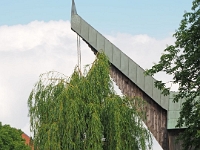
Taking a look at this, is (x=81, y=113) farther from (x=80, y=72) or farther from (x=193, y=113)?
(x=193, y=113)

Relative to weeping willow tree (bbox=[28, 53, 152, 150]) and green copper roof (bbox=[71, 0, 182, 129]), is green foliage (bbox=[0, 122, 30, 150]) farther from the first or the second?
weeping willow tree (bbox=[28, 53, 152, 150])

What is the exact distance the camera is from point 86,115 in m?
18.3

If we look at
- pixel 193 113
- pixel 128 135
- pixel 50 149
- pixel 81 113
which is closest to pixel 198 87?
pixel 193 113

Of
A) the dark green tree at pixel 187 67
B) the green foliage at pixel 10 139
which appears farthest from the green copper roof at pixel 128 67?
the green foliage at pixel 10 139

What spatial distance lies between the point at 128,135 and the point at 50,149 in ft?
8.73

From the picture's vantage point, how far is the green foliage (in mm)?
31745

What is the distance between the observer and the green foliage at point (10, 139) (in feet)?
104

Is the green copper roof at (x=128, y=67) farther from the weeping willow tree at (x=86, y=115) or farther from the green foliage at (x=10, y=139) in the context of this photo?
the green foliage at (x=10, y=139)

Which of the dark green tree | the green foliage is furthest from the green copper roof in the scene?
the green foliage

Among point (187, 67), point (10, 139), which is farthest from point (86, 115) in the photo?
point (10, 139)

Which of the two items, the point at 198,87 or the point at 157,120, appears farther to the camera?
the point at 157,120

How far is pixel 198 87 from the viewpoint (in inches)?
776

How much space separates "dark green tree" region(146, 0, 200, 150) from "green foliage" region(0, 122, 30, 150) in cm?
Answer: 1365

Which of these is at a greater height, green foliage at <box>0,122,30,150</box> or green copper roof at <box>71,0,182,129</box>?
green copper roof at <box>71,0,182,129</box>
